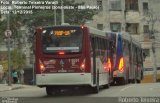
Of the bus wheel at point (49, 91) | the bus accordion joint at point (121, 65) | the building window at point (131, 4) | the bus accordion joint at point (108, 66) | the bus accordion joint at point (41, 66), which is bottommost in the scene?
the bus wheel at point (49, 91)

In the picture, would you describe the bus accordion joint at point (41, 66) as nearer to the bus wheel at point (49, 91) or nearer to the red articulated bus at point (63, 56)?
the red articulated bus at point (63, 56)

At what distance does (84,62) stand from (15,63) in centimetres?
3968

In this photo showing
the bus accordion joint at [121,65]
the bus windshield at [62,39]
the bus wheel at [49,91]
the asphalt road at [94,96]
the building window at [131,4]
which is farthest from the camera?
the building window at [131,4]

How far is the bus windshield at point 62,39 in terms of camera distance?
2777 cm

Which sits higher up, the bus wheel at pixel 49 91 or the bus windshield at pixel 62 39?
the bus windshield at pixel 62 39

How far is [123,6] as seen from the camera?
86.2 m

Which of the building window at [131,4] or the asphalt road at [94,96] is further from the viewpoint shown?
the building window at [131,4]

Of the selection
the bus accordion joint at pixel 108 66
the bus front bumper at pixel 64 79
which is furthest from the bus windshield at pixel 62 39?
the bus accordion joint at pixel 108 66

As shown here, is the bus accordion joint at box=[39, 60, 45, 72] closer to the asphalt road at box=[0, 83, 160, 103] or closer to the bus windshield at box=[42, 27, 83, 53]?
the bus windshield at box=[42, 27, 83, 53]

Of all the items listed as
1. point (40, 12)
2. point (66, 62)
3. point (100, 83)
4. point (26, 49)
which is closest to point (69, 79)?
point (66, 62)

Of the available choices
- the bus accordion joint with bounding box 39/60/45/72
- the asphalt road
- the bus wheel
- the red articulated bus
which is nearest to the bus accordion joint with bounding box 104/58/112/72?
the asphalt road

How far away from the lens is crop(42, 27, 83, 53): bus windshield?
91.1 feet

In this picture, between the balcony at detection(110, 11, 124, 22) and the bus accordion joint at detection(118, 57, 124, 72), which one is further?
the balcony at detection(110, 11, 124, 22)

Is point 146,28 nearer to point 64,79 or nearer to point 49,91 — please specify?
point 49,91
